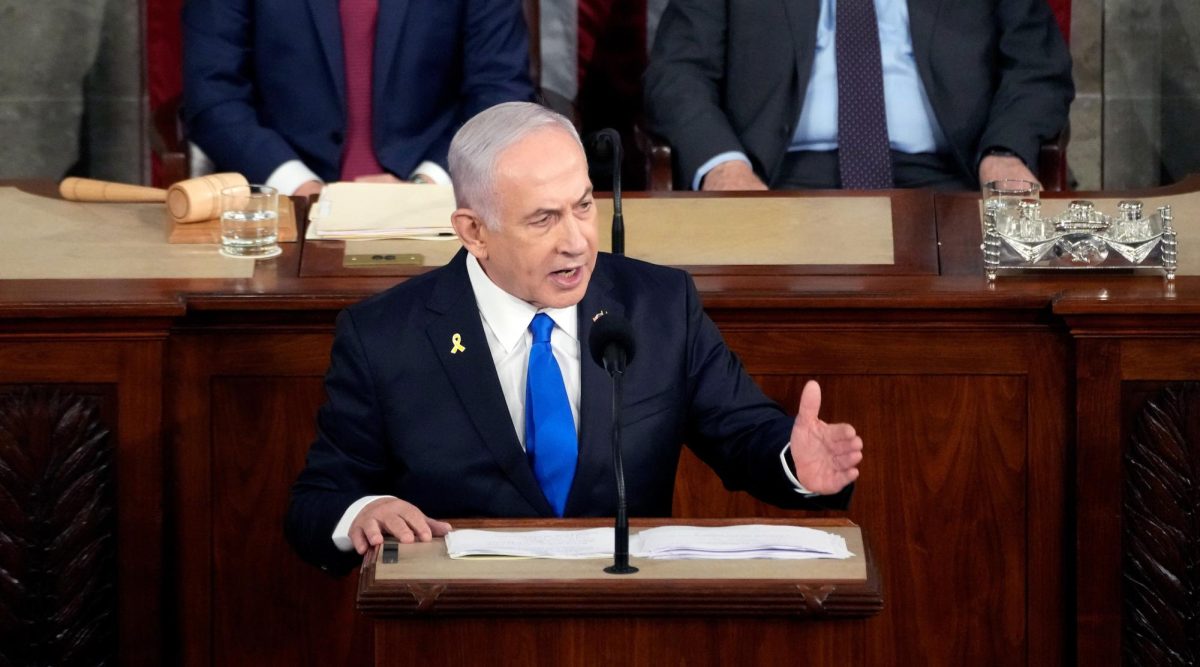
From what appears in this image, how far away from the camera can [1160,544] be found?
3051 millimetres

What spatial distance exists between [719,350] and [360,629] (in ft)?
2.92

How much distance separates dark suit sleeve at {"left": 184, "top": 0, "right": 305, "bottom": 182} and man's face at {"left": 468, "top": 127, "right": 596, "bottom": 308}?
196 cm

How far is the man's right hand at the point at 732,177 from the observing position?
427cm

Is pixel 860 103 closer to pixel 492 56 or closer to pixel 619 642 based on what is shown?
pixel 492 56

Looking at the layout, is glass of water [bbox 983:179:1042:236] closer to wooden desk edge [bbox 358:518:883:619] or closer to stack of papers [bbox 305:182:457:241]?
stack of papers [bbox 305:182:457:241]

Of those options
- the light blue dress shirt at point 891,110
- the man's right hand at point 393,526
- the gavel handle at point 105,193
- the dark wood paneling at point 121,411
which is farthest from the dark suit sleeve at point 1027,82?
the man's right hand at point 393,526

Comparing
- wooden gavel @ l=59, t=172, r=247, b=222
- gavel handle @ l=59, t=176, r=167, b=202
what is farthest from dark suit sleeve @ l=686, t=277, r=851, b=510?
gavel handle @ l=59, t=176, r=167, b=202

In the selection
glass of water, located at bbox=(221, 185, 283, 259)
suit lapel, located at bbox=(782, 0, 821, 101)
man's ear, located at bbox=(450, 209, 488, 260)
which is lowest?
man's ear, located at bbox=(450, 209, 488, 260)

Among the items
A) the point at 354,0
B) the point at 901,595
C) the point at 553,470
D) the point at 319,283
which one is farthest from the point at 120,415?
the point at 354,0

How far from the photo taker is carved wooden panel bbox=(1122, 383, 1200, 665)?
120 inches

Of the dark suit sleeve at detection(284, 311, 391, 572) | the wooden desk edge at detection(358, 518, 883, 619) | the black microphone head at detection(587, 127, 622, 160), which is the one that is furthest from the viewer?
the black microphone head at detection(587, 127, 622, 160)

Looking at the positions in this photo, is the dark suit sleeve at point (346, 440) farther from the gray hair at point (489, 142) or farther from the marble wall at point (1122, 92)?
the marble wall at point (1122, 92)

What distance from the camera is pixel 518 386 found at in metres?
2.62

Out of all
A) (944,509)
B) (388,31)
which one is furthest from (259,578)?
(388,31)
